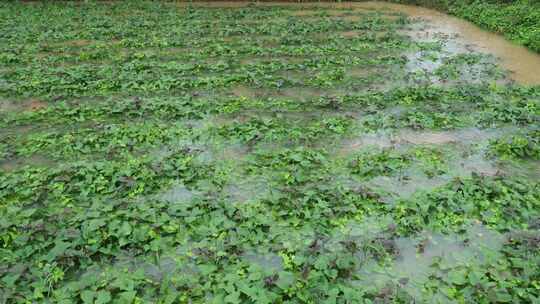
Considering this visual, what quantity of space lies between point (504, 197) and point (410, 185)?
1.23 meters

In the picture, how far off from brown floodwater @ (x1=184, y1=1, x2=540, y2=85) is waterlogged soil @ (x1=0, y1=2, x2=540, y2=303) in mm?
211

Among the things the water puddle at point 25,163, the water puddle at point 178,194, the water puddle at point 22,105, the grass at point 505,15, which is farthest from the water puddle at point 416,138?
the grass at point 505,15

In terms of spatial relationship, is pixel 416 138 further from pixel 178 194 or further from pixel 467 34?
pixel 467 34

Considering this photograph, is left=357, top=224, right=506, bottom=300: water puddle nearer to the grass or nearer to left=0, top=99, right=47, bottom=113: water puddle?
left=0, top=99, right=47, bottom=113: water puddle

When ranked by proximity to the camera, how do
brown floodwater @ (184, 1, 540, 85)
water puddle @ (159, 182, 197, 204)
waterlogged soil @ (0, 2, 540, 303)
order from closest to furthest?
waterlogged soil @ (0, 2, 540, 303)
water puddle @ (159, 182, 197, 204)
brown floodwater @ (184, 1, 540, 85)

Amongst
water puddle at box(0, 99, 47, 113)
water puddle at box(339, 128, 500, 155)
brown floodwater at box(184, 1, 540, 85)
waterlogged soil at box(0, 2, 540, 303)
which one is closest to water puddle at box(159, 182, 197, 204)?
waterlogged soil at box(0, 2, 540, 303)

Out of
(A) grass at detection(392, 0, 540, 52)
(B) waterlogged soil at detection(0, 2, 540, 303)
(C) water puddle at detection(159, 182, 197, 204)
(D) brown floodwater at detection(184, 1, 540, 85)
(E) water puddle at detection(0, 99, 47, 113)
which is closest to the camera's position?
(B) waterlogged soil at detection(0, 2, 540, 303)

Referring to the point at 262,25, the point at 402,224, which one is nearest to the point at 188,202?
the point at 402,224

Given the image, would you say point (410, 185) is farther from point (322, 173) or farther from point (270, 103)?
point (270, 103)

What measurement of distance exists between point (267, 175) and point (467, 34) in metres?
13.1

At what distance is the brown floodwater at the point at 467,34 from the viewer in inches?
487

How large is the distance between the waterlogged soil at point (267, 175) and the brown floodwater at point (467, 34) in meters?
0.21

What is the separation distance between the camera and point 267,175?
6.62 m

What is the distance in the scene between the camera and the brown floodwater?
1236 centimetres
